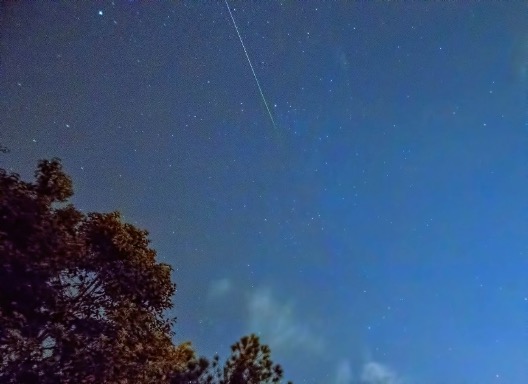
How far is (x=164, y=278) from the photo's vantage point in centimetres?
1484

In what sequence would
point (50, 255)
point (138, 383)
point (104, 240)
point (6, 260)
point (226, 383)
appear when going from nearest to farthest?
point (6, 260)
point (50, 255)
point (138, 383)
point (104, 240)
point (226, 383)

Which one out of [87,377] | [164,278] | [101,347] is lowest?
[87,377]

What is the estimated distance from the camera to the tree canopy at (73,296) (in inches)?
440

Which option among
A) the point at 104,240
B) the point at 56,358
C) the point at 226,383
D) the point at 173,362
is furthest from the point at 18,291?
the point at 226,383

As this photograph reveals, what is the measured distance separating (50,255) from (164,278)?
423 centimetres

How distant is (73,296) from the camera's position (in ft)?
42.7

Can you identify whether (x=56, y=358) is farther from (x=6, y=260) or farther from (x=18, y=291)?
(x=6, y=260)

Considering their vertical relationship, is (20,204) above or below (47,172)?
below

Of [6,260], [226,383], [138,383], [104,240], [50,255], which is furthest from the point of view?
[226,383]

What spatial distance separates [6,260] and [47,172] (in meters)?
3.29

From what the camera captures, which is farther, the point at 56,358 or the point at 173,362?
the point at 173,362

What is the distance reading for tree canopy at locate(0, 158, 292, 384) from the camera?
11.2m

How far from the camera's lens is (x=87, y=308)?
42.9ft

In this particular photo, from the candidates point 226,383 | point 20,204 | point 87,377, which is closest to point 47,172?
point 20,204
